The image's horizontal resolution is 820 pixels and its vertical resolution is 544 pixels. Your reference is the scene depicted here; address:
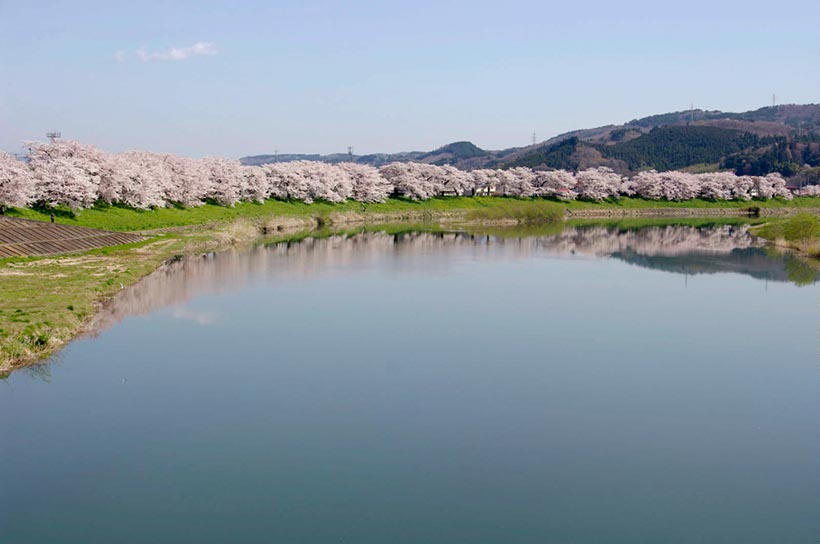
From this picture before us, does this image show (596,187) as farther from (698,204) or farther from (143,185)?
(143,185)

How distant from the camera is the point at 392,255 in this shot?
4234 centimetres

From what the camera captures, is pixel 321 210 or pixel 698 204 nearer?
pixel 321 210

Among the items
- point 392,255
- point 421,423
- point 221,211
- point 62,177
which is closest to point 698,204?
point 221,211

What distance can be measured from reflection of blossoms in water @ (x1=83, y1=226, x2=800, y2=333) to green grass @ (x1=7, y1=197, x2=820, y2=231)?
9931mm

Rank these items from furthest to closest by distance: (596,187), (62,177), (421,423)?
1. (596,187)
2. (62,177)
3. (421,423)

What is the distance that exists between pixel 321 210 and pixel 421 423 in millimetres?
62200

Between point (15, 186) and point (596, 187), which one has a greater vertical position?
point (596, 187)

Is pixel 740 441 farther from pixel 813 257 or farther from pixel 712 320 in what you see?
pixel 813 257

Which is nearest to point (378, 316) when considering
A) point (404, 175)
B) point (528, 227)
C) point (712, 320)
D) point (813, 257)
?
point (712, 320)

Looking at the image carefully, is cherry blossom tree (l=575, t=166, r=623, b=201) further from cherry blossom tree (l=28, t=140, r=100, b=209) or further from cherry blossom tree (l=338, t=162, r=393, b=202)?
cherry blossom tree (l=28, t=140, r=100, b=209)

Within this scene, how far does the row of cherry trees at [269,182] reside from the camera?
4478cm

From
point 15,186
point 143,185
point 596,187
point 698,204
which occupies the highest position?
point 596,187

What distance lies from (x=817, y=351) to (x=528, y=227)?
168 feet

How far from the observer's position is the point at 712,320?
24266mm
